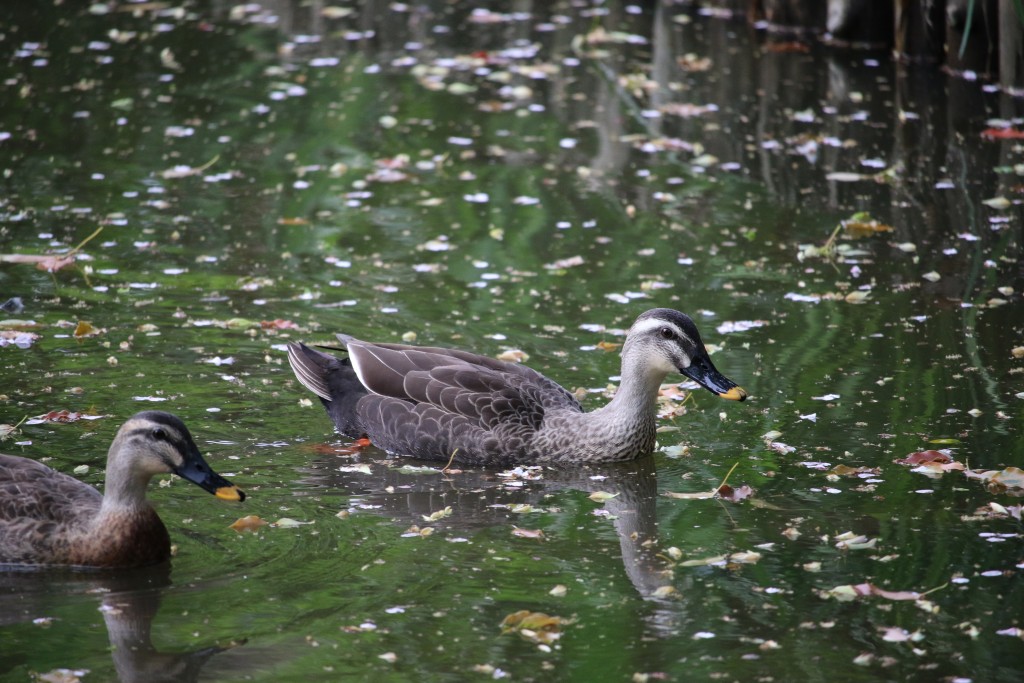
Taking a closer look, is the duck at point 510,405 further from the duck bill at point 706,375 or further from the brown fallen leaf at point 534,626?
the brown fallen leaf at point 534,626

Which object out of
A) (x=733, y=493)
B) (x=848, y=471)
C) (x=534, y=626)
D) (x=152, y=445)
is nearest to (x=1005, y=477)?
(x=848, y=471)

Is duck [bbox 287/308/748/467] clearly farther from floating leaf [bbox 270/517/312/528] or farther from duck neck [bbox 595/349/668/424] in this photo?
floating leaf [bbox 270/517/312/528]

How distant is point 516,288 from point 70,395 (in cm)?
346

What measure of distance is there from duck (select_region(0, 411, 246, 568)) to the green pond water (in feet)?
0.48

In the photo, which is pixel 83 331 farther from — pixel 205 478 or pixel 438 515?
pixel 438 515

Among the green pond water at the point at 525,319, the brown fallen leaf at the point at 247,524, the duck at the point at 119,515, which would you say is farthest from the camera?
the brown fallen leaf at the point at 247,524

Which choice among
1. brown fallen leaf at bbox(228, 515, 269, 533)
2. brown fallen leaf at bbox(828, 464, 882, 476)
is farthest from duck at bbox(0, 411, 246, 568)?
brown fallen leaf at bbox(828, 464, 882, 476)

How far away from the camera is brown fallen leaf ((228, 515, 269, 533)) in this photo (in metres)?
7.32

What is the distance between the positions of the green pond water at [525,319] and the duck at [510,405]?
176 mm

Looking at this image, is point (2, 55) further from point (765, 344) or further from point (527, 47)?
point (765, 344)

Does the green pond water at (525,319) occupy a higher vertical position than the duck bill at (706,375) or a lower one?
lower

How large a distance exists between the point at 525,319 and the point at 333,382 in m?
1.85

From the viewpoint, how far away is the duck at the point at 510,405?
838 centimetres

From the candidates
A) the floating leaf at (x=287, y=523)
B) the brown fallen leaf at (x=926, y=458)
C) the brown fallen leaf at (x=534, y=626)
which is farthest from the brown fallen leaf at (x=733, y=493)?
the floating leaf at (x=287, y=523)
